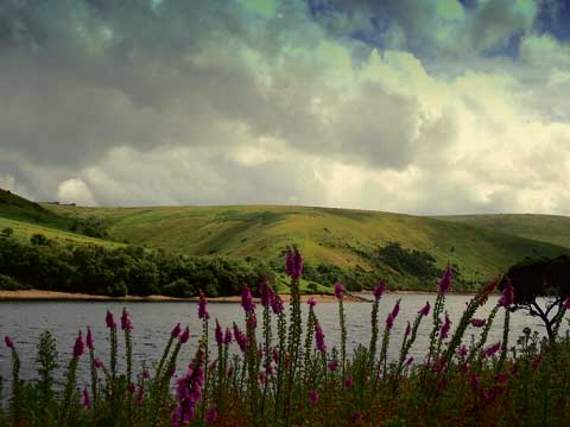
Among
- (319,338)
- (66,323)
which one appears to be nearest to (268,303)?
(319,338)

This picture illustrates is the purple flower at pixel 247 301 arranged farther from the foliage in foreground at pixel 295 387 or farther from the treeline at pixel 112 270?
the treeline at pixel 112 270

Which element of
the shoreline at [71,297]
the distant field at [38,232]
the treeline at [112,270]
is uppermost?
the distant field at [38,232]

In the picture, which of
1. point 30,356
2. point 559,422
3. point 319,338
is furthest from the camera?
point 30,356

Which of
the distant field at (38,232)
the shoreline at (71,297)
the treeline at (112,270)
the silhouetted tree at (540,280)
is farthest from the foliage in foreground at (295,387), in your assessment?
the distant field at (38,232)

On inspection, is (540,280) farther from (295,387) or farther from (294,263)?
(294,263)

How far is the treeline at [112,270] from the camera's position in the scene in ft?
439

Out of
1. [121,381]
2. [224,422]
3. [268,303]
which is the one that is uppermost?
[268,303]

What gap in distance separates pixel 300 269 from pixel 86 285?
455 feet

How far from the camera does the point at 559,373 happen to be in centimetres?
1348

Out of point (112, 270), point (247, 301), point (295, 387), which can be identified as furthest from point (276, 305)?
point (112, 270)

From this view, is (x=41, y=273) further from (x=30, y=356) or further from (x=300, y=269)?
(x=300, y=269)

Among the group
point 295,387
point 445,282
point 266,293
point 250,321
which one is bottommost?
point 295,387

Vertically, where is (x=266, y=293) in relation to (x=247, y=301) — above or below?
above

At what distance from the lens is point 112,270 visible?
477ft
